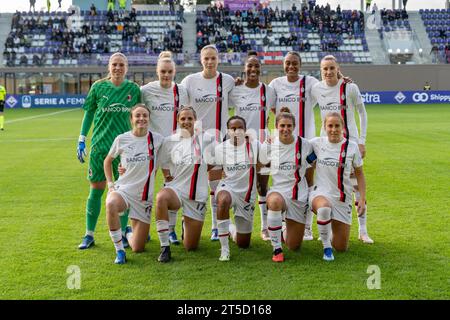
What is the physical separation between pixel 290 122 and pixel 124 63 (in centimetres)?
169

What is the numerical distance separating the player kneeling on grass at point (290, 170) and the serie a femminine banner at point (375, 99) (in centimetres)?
3040

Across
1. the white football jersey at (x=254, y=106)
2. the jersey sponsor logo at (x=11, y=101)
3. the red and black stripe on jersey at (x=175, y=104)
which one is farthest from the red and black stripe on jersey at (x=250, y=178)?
the jersey sponsor logo at (x=11, y=101)

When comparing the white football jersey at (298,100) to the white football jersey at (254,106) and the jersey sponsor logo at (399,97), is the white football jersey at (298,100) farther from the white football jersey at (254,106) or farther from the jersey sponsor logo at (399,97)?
the jersey sponsor logo at (399,97)

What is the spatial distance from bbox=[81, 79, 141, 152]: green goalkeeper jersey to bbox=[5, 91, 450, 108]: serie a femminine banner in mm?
30103

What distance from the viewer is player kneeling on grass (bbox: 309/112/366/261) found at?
5.42 m

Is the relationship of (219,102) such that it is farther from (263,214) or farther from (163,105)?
(263,214)

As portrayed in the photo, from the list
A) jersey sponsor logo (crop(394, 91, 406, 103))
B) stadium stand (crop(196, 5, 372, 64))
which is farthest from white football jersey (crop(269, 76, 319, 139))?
stadium stand (crop(196, 5, 372, 64))

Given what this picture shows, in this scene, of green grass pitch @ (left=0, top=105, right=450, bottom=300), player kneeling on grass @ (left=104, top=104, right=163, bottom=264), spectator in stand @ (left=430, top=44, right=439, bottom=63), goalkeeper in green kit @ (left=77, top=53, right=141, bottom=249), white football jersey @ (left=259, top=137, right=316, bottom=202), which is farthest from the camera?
spectator in stand @ (left=430, top=44, right=439, bottom=63)

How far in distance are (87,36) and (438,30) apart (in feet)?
80.3

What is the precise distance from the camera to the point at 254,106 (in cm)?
605

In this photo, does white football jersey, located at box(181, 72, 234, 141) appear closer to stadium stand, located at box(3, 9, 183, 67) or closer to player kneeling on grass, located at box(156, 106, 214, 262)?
player kneeling on grass, located at box(156, 106, 214, 262)

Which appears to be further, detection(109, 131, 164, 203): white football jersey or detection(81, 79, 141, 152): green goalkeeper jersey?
detection(81, 79, 141, 152): green goalkeeper jersey
